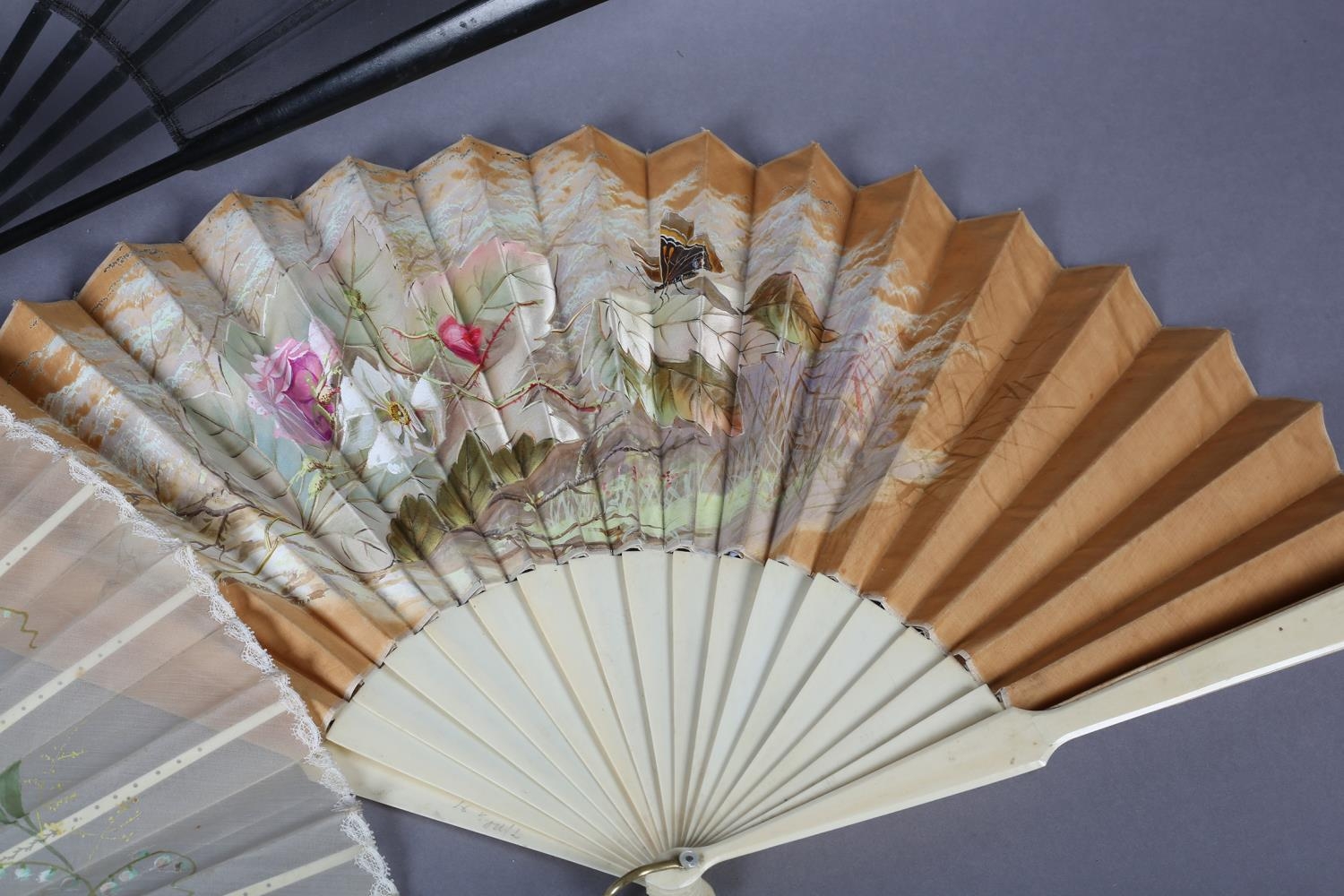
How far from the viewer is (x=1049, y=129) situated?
2.44 metres

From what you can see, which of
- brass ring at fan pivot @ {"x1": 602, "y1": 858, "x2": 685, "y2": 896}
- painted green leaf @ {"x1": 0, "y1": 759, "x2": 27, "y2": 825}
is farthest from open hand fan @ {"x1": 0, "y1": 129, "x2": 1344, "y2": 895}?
painted green leaf @ {"x1": 0, "y1": 759, "x2": 27, "y2": 825}

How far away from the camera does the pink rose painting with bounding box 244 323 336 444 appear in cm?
191

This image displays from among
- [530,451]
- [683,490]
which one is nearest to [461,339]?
[530,451]

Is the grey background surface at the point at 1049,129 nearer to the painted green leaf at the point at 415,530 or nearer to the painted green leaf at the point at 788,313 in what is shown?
the painted green leaf at the point at 788,313

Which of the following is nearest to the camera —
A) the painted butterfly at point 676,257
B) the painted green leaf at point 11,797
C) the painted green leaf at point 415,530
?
the painted green leaf at point 11,797

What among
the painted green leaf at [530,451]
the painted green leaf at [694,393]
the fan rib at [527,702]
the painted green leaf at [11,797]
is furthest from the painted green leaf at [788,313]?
the painted green leaf at [11,797]

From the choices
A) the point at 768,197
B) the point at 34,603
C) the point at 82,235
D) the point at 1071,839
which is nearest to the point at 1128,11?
the point at 768,197

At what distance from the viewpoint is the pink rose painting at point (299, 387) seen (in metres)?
1.91

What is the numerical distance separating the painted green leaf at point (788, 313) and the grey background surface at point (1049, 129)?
1.45 ft

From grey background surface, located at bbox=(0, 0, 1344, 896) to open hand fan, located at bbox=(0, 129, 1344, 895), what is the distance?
195 mm

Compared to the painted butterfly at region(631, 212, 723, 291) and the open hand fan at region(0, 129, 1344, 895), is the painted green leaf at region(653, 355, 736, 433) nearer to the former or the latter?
the open hand fan at region(0, 129, 1344, 895)

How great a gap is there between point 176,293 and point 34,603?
0.59 metres

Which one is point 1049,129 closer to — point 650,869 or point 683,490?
point 683,490

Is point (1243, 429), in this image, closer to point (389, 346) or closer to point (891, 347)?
point (891, 347)
